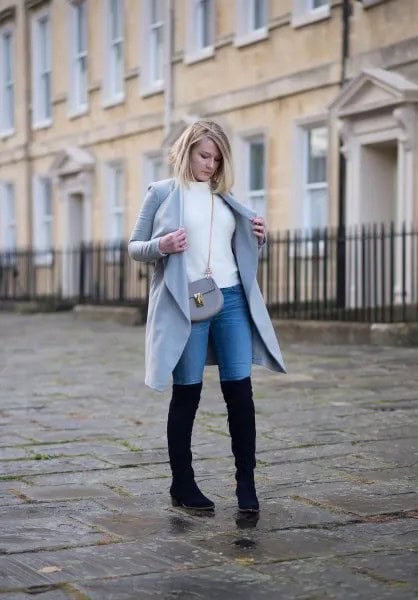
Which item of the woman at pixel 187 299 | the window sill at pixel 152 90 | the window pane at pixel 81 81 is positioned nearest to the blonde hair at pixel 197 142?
the woman at pixel 187 299

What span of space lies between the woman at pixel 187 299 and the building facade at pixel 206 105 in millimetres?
11088

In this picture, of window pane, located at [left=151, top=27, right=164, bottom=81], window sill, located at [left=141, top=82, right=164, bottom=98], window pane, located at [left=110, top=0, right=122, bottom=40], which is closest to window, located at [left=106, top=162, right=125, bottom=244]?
window sill, located at [left=141, top=82, right=164, bottom=98]

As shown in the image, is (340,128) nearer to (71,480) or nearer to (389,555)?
(71,480)

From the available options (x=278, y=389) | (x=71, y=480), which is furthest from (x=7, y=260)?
(x=71, y=480)

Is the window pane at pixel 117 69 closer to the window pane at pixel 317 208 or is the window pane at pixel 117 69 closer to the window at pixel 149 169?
the window at pixel 149 169

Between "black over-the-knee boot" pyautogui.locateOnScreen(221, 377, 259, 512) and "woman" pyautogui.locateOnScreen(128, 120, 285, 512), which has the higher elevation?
"woman" pyautogui.locateOnScreen(128, 120, 285, 512)

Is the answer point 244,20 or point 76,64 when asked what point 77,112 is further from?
point 244,20

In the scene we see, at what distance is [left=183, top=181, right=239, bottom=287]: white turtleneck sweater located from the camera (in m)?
5.76

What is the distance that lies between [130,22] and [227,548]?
2117 centimetres

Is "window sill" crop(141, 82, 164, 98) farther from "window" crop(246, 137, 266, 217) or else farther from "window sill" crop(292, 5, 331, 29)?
"window sill" crop(292, 5, 331, 29)

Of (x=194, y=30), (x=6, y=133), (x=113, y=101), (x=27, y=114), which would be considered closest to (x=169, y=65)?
(x=194, y=30)

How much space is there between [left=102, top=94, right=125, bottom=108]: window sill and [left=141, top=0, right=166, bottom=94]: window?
1.11 meters

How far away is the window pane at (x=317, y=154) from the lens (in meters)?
19.4

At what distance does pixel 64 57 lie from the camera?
28.3 metres
